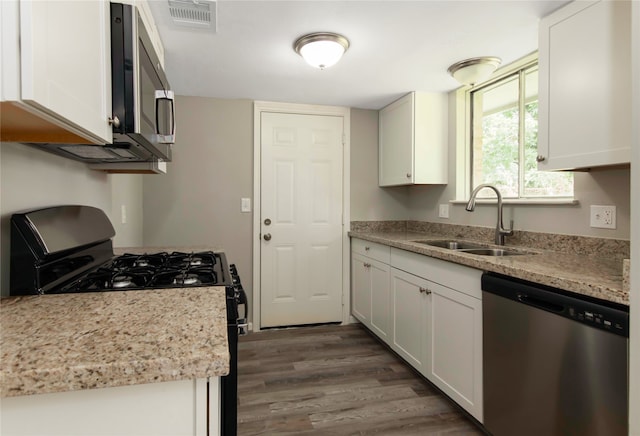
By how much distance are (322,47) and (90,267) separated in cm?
163

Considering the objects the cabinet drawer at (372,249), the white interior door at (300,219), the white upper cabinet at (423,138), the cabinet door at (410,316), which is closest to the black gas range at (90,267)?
the cabinet door at (410,316)

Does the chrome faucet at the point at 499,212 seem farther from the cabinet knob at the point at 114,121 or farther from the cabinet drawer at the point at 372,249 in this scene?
the cabinet knob at the point at 114,121

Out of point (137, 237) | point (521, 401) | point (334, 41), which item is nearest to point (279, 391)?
point (521, 401)

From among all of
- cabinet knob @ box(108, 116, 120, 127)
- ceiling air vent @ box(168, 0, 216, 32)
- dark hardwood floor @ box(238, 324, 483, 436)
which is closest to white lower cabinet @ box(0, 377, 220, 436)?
cabinet knob @ box(108, 116, 120, 127)

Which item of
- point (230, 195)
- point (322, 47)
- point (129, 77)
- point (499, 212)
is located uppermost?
point (322, 47)

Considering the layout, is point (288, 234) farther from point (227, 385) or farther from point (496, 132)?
point (227, 385)

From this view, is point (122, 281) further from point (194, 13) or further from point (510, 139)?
point (510, 139)

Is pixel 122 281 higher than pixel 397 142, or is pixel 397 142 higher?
pixel 397 142

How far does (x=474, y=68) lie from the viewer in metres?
2.37

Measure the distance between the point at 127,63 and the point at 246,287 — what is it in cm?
246

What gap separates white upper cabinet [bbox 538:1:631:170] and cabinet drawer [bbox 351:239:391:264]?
128cm

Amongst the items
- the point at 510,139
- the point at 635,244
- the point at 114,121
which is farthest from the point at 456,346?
the point at 114,121

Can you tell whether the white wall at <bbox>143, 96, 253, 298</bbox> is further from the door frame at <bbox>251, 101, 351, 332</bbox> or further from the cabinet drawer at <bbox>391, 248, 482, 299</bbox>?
the cabinet drawer at <bbox>391, 248, 482, 299</bbox>

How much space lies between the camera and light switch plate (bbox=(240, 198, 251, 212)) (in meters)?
3.30
